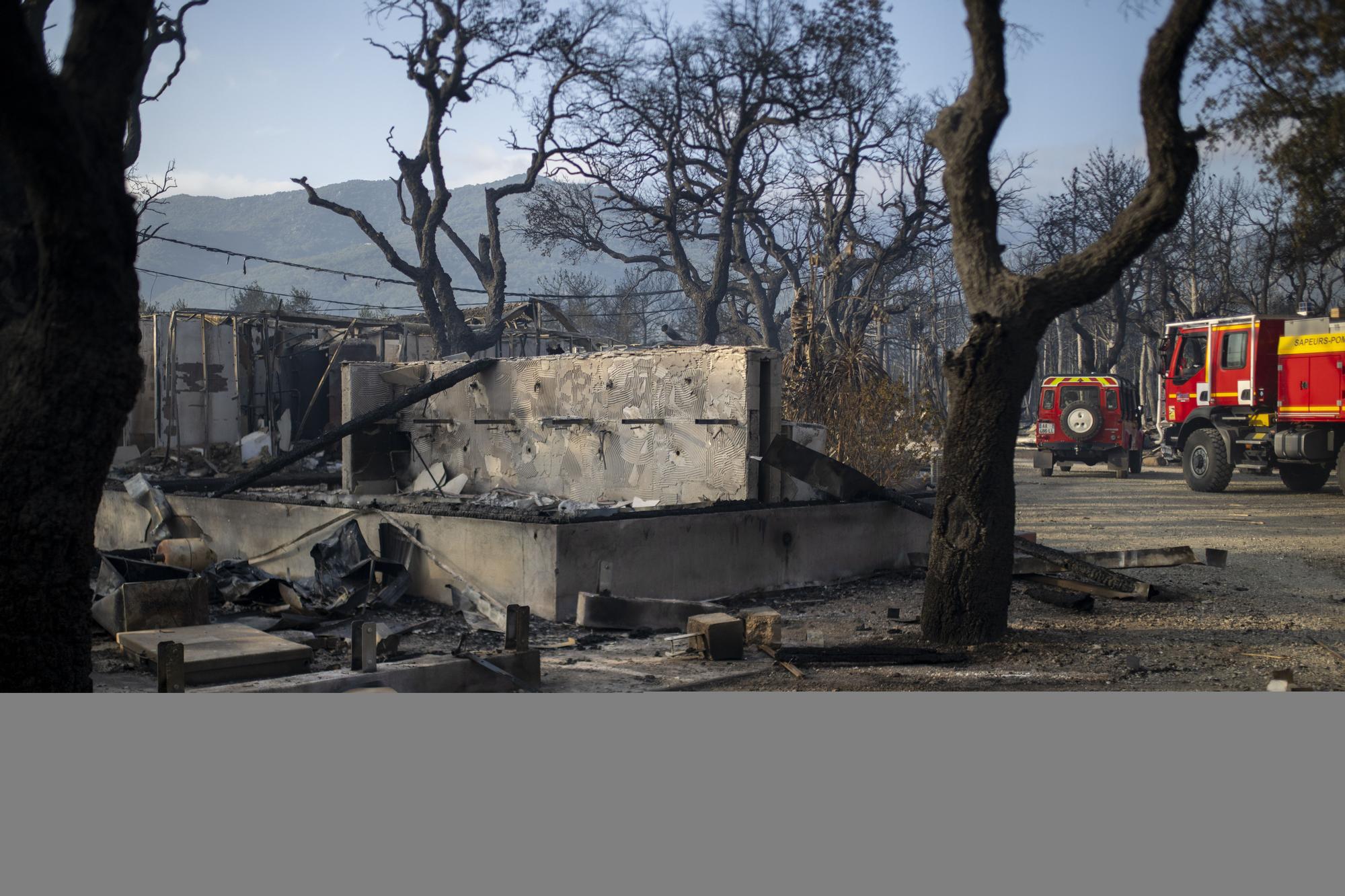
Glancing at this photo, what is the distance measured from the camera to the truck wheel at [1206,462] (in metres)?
22.1

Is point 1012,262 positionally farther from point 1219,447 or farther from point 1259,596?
point 1259,596

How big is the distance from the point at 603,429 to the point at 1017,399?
16.7 feet

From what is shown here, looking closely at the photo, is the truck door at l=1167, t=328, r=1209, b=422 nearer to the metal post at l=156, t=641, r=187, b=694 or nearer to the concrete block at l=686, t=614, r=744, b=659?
the concrete block at l=686, t=614, r=744, b=659

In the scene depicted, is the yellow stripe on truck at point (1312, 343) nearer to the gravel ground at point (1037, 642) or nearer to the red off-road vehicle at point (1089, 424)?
the red off-road vehicle at point (1089, 424)

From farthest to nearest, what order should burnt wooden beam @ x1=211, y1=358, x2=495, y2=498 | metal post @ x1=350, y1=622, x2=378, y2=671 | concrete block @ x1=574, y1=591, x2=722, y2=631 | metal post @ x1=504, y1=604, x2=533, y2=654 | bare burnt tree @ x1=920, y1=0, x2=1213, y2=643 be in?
burnt wooden beam @ x1=211, y1=358, x2=495, y2=498
concrete block @ x1=574, y1=591, x2=722, y2=631
bare burnt tree @ x1=920, y1=0, x2=1213, y2=643
metal post @ x1=504, y1=604, x2=533, y2=654
metal post @ x1=350, y1=622, x2=378, y2=671

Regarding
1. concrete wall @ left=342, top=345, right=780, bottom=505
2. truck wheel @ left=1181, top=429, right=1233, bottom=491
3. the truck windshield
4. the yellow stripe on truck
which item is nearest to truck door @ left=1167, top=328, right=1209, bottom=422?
truck wheel @ left=1181, top=429, right=1233, bottom=491

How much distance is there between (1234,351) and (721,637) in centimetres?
1889

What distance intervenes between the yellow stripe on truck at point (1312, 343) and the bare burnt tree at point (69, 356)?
69.0 ft

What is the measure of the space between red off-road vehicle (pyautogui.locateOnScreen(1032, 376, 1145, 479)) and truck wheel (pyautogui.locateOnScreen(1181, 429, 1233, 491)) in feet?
14.8

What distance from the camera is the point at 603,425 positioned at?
37.5 ft

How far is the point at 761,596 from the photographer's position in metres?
10.1

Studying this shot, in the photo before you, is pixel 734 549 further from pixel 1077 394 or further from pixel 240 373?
pixel 1077 394

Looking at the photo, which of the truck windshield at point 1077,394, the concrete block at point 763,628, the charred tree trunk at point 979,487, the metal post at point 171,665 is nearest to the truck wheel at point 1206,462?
the truck windshield at point 1077,394

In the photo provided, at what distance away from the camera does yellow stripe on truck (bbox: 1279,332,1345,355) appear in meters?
20.2
